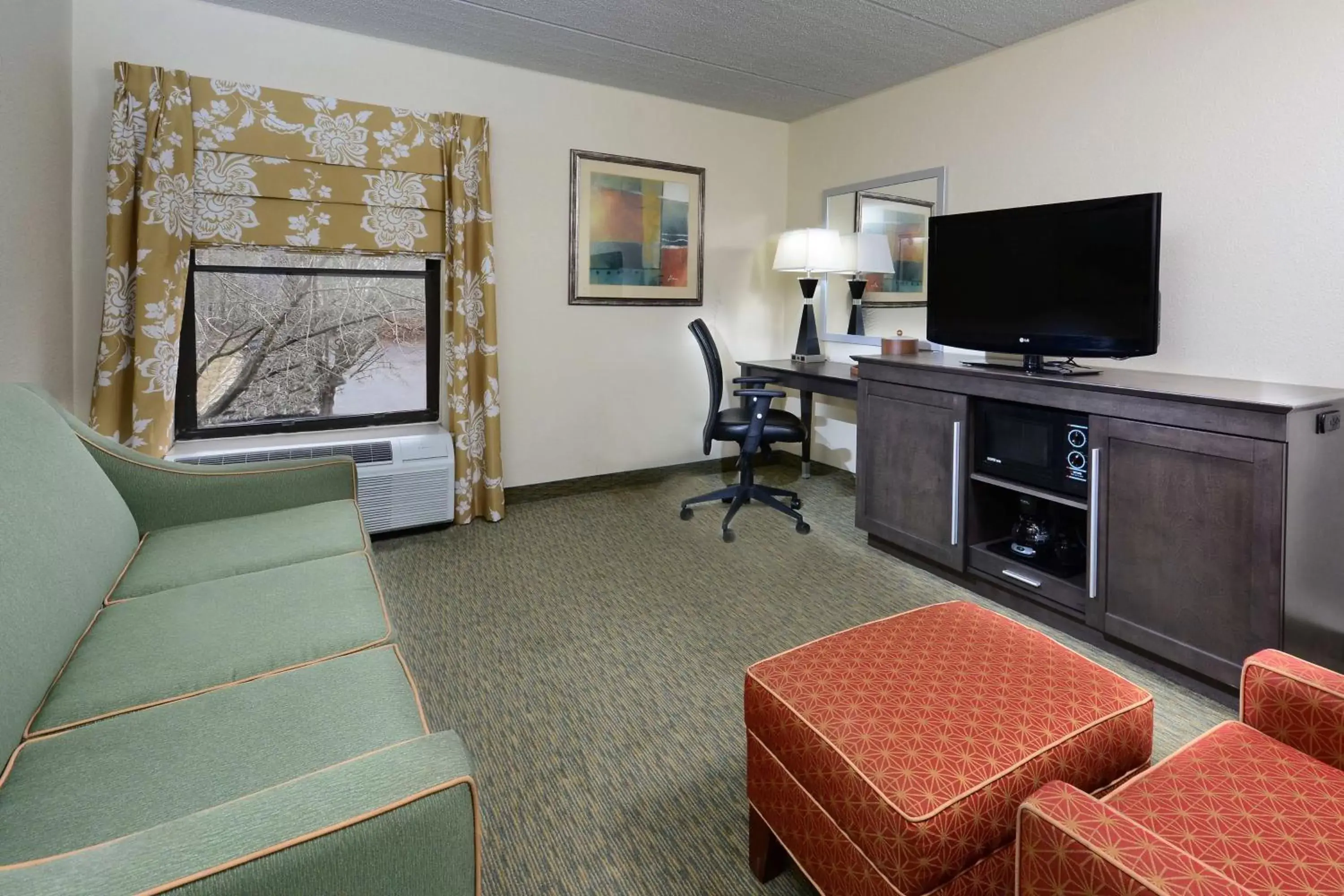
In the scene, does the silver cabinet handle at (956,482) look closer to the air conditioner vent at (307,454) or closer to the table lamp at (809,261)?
the table lamp at (809,261)

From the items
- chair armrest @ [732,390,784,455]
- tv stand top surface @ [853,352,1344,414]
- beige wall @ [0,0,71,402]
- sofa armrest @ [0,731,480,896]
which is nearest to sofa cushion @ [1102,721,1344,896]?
sofa armrest @ [0,731,480,896]

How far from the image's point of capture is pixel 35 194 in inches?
93.7

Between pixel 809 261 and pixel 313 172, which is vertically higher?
pixel 313 172

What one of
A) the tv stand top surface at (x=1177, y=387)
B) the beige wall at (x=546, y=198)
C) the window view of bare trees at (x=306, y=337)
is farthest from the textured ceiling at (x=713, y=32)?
the tv stand top surface at (x=1177, y=387)

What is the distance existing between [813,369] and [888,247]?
0.79m

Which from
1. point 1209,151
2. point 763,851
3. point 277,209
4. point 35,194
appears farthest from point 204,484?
point 1209,151

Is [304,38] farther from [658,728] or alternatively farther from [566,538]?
[658,728]

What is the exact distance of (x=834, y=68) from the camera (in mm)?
3582

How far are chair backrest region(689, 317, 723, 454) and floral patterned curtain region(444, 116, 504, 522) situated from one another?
106 centimetres

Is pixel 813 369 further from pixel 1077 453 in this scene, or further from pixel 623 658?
pixel 623 658

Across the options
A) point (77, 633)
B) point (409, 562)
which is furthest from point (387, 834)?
point (409, 562)

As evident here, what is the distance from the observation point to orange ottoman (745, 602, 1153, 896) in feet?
3.48

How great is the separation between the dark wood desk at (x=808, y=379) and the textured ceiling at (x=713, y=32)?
1.55m

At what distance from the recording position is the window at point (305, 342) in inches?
128
